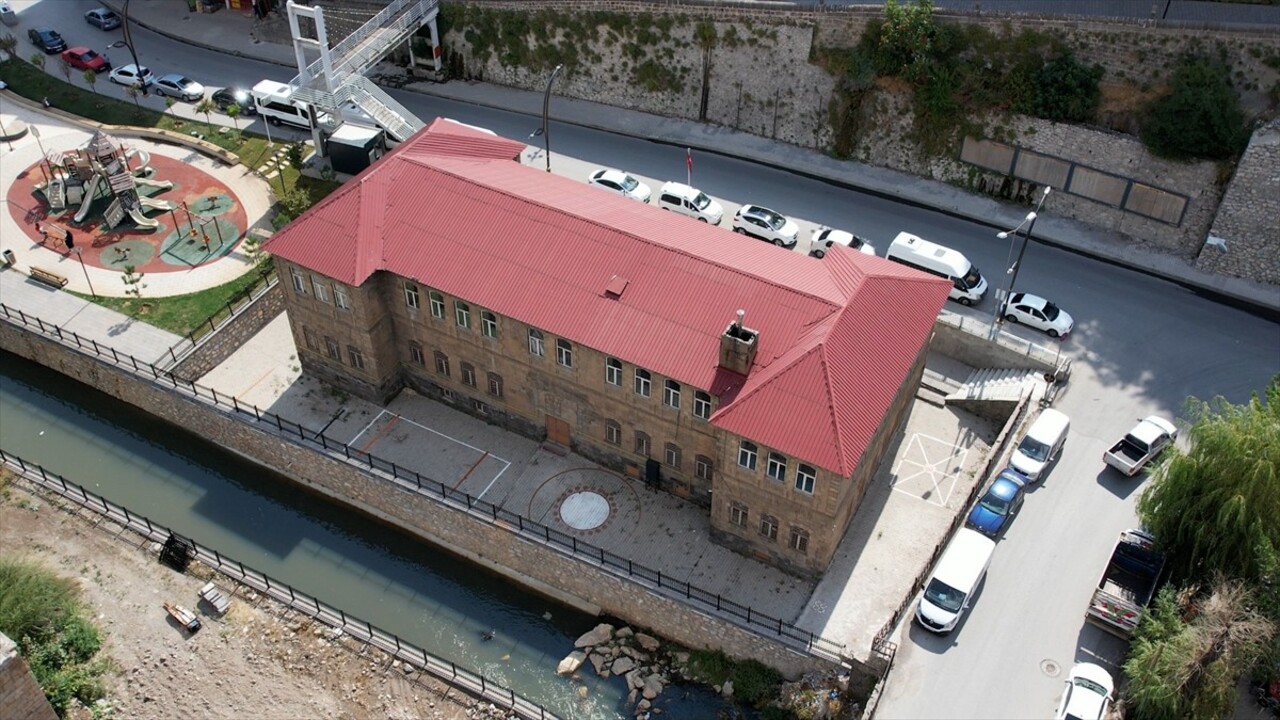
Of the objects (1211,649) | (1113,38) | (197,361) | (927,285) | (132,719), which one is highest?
(1113,38)

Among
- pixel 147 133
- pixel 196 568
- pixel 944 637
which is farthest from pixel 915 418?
pixel 147 133

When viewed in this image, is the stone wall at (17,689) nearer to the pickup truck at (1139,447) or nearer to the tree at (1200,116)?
the pickup truck at (1139,447)

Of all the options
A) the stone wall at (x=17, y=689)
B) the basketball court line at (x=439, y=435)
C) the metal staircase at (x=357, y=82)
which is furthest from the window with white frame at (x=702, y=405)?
the metal staircase at (x=357, y=82)

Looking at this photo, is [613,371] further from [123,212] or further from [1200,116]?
[123,212]

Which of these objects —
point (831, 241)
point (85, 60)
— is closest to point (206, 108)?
point (85, 60)

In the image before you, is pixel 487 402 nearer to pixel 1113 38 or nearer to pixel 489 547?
pixel 489 547
